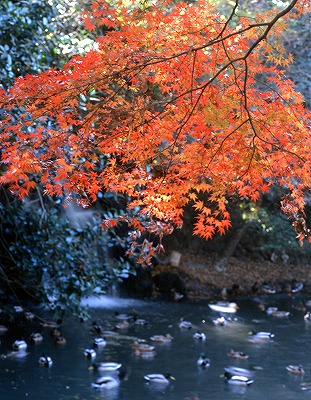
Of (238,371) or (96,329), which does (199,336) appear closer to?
(96,329)

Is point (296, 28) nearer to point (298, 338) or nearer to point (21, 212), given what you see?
point (298, 338)

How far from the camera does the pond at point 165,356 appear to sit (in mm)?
7949

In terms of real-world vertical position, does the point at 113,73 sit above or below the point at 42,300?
above

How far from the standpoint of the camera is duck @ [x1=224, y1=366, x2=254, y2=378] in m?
8.68

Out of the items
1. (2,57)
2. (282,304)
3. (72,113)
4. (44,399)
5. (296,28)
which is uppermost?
(296,28)

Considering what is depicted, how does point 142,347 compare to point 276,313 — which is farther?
point 276,313

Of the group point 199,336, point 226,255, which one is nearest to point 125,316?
point 199,336

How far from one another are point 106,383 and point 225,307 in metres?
5.29

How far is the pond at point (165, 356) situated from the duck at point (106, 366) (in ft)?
0.34

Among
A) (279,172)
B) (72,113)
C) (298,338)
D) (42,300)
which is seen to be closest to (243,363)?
(298,338)

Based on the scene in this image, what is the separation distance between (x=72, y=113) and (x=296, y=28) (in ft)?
26.6

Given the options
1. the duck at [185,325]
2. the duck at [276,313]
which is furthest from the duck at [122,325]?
the duck at [276,313]

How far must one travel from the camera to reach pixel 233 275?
615 inches

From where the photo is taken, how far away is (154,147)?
16.2ft
